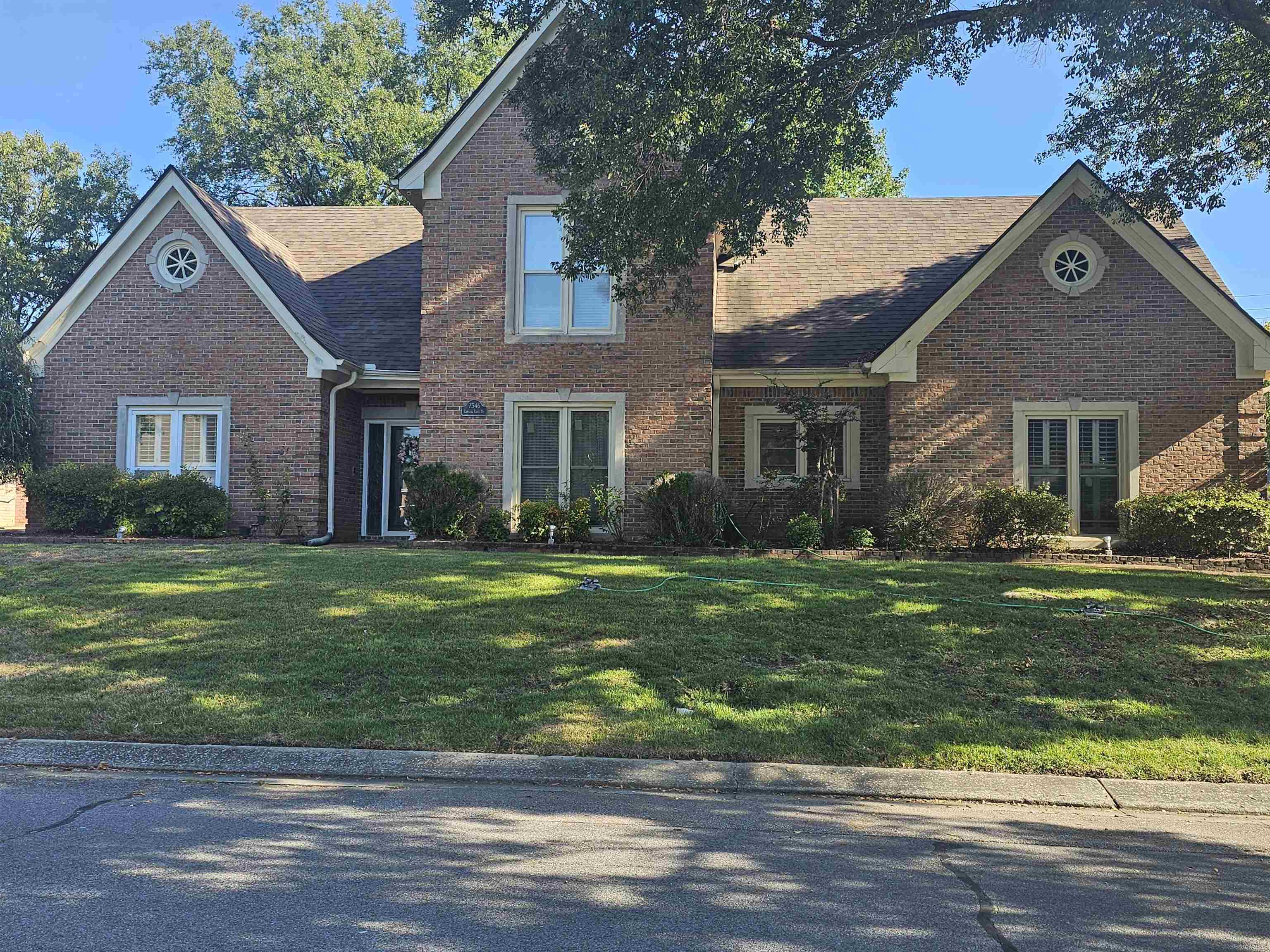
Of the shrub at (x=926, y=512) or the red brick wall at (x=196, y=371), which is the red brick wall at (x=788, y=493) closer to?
the shrub at (x=926, y=512)

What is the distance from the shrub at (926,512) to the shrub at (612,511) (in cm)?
398

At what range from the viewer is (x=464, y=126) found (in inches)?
602

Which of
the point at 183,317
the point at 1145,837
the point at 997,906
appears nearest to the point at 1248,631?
the point at 1145,837

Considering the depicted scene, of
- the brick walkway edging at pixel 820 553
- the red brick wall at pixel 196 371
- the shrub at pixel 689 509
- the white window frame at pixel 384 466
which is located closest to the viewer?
the brick walkway edging at pixel 820 553

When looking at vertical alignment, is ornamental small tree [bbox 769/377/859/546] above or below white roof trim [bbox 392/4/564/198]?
below

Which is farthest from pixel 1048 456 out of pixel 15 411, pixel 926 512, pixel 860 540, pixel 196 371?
pixel 15 411

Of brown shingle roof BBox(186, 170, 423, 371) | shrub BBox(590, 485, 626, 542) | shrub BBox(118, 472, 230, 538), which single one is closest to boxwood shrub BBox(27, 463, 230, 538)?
shrub BBox(118, 472, 230, 538)

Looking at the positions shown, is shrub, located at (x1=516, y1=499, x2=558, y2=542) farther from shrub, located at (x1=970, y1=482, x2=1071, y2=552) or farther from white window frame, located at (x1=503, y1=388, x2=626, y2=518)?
shrub, located at (x1=970, y1=482, x2=1071, y2=552)

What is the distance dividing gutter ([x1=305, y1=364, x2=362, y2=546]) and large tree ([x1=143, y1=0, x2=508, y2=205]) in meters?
18.9

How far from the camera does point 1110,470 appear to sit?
51.0 ft

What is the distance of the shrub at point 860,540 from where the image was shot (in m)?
14.5

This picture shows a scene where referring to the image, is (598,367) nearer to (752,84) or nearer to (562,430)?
(562,430)

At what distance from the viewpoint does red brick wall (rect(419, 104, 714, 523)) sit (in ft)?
49.4

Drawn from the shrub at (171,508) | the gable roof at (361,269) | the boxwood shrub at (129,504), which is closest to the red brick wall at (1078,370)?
the gable roof at (361,269)
